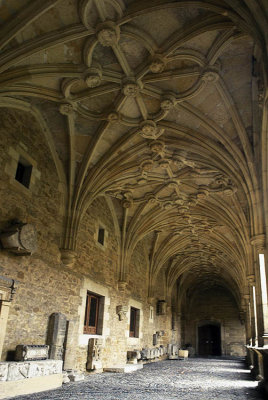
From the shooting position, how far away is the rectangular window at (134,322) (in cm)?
1282

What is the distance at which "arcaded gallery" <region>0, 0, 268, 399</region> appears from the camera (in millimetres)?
5168

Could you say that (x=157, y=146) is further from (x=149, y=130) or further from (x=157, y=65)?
(x=157, y=65)

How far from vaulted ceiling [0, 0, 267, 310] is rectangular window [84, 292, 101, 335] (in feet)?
7.54

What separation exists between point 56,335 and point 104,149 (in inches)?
166

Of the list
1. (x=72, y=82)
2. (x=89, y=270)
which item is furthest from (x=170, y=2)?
(x=89, y=270)

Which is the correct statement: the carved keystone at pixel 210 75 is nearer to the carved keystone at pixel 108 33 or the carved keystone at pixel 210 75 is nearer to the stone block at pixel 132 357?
the carved keystone at pixel 108 33

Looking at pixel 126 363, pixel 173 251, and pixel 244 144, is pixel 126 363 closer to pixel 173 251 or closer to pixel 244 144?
pixel 173 251

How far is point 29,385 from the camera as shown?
5.57 m

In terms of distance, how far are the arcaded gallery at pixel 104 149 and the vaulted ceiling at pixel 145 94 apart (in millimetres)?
26

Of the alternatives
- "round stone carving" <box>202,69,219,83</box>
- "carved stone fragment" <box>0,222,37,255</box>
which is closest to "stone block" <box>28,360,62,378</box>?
"carved stone fragment" <box>0,222,37,255</box>

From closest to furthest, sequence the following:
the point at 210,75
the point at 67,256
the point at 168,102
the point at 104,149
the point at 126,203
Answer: the point at 210,75
the point at 168,102
the point at 67,256
the point at 104,149
the point at 126,203

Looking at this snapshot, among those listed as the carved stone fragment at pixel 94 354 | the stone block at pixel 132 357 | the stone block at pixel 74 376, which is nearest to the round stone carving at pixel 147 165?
the carved stone fragment at pixel 94 354

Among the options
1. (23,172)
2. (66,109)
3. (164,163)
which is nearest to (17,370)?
(23,172)

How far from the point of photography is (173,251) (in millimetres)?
16062
